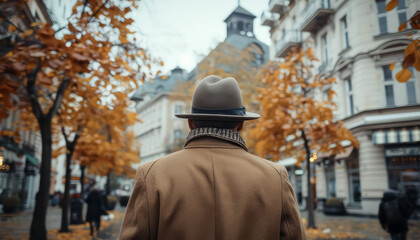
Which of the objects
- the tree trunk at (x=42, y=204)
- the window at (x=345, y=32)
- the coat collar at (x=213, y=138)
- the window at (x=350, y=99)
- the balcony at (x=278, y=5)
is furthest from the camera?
the balcony at (x=278, y=5)

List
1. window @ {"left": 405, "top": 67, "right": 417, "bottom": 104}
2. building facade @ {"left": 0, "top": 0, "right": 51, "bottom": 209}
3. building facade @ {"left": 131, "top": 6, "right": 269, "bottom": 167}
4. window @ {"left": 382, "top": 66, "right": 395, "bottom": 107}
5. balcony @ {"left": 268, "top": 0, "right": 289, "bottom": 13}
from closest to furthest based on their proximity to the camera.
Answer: building facade @ {"left": 0, "top": 0, "right": 51, "bottom": 209} → window @ {"left": 405, "top": 67, "right": 417, "bottom": 104} → window @ {"left": 382, "top": 66, "right": 395, "bottom": 107} → balcony @ {"left": 268, "top": 0, "right": 289, "bottom": 13} → building facade @ {"left": 131, "top": 6, "right": 269, "bottom": 167}

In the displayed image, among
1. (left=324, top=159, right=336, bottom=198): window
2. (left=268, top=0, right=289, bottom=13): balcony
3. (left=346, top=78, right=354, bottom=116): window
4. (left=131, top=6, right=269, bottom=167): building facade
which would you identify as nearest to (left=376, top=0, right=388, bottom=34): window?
(left=346, top=78, right=354, bottom=116): window

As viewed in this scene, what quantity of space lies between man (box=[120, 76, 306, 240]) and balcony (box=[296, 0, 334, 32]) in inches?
908

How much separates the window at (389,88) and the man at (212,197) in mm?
18737

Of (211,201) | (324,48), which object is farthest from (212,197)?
(324,48)

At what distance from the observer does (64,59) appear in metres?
6.59

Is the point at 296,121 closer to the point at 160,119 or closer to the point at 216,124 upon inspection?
the point at 216,124

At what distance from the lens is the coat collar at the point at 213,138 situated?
6.61 ft

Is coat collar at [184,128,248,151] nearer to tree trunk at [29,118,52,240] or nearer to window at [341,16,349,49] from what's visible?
tree trunk at [29,118,52,240]

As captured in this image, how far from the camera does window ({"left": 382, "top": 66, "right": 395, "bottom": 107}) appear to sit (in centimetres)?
1841

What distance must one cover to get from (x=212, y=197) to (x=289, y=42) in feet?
85.6

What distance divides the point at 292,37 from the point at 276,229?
27322mm

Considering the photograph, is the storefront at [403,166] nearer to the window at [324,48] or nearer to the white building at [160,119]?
the window at [324,48]

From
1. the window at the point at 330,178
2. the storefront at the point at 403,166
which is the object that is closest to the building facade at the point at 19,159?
the storefront at the point at 403,166
